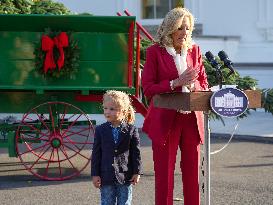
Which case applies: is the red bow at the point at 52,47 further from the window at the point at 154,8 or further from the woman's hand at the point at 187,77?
the window at the point at 154,8

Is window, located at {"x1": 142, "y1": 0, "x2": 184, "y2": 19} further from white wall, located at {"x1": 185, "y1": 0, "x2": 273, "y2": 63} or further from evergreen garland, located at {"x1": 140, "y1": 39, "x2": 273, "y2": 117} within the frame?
evergreen garland, located at {"x1": 140, "y1": 39, "x2": 273, "y2": 117}

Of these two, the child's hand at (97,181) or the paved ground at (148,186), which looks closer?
the child's hand at (97,181)

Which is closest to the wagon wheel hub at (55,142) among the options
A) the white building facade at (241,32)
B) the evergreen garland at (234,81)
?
the evergreen garland at (234,81)

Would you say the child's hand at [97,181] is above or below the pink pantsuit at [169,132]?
below

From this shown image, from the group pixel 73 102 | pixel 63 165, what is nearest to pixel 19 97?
pixel 73 102

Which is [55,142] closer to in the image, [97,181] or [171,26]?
[97,181]

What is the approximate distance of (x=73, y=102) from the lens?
27.9 ft

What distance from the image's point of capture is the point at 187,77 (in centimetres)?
465

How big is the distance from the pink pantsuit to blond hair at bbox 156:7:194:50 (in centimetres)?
6

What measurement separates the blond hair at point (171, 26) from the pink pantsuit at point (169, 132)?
6cm

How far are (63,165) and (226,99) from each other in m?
4.95

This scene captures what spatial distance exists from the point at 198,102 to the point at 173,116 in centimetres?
58

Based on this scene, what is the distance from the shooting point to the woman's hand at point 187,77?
182 inches

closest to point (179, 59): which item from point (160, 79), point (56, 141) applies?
point (160, 79)
